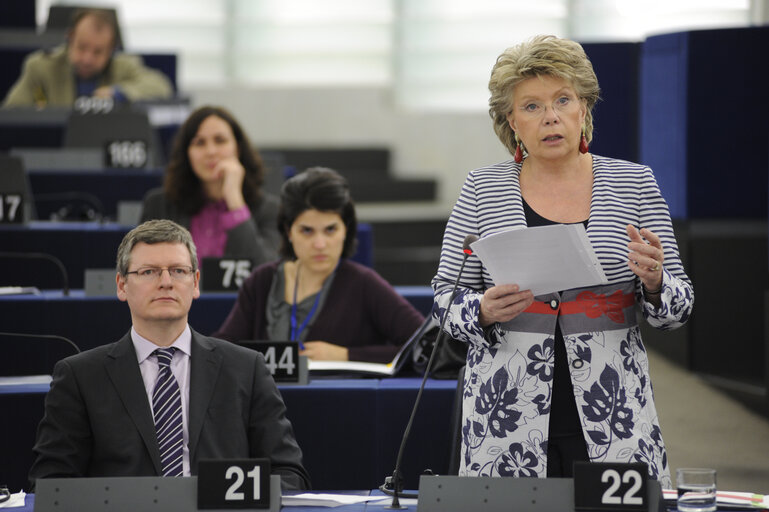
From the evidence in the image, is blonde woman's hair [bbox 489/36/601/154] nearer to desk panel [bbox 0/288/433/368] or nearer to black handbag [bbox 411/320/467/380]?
black handbag [bbox 411/320/467/380]

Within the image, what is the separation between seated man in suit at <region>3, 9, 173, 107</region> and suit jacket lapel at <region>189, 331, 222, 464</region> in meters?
4.47

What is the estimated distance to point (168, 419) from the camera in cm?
239

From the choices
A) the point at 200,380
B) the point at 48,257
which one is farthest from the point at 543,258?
the point at 48,257

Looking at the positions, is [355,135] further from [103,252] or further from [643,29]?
[103,252]

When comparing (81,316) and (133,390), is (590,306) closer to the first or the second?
(133,390)

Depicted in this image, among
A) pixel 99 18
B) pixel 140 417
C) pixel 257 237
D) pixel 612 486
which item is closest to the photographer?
pixel 612 486

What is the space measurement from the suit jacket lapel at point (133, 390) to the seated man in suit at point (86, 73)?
4498 mm

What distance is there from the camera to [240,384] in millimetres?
2434

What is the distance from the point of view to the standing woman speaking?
197cm

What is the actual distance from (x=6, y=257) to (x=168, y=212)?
2.41ft

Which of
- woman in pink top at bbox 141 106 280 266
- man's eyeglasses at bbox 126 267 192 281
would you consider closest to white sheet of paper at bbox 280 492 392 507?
man's eyeglasses at bbox 126 267 192 281

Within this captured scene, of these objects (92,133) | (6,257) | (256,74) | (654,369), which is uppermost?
(256,74)

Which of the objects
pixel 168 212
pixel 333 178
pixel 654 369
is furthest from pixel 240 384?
pixel 654 369

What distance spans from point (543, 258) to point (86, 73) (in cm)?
556
